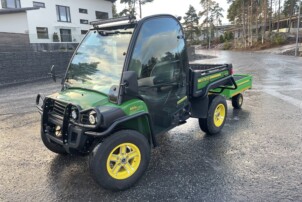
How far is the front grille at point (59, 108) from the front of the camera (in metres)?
3.36

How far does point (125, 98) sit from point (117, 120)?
0.33 metres

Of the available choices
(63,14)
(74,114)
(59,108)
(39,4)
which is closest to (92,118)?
(74,114)

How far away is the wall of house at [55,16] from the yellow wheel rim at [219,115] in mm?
18643

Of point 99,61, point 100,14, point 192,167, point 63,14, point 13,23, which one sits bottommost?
point 192,167

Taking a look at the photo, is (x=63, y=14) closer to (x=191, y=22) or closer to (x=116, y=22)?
(x=116, y=22)

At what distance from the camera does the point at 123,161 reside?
10.6ft

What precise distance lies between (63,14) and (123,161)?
28165 millimetres

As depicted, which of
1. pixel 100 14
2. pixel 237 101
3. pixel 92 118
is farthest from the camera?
pixel 100 14

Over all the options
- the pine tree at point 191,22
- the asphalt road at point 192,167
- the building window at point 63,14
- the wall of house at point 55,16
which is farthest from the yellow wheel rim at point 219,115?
the pine tree at point 191,22

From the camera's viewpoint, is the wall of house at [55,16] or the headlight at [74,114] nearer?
the headlight at [74,114]

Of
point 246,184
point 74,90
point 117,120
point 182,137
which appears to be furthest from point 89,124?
point 182,137

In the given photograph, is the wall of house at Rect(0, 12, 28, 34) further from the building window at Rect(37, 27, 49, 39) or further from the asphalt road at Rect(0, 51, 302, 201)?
the asphalt road at Rect(0, 51, 302, 201)

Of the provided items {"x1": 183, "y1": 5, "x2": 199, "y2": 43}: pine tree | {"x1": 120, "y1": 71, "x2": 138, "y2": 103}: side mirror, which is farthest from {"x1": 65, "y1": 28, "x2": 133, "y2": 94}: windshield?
{"x1": 183, "y1": 5, "x2": 199, "y2": 43}: pine tree

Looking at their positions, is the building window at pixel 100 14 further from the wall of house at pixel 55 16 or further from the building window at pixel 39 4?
the building window at pixel 39 4
